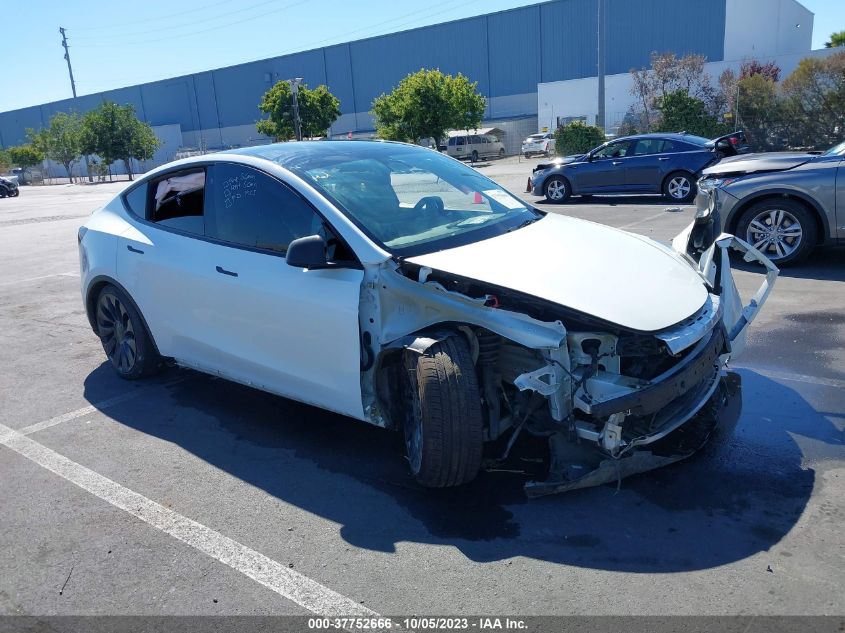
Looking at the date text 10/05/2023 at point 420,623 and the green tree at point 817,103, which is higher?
the green tree at point 817,103

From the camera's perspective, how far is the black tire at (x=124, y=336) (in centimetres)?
523

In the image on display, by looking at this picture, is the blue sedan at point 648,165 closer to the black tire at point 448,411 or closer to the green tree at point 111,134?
the black tire at point 448,411

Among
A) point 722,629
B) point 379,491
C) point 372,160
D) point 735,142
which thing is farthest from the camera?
point 735,142

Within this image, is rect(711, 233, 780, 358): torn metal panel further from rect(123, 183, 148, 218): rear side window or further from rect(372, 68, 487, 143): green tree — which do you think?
rect(372, 68, 487, 143): green tree

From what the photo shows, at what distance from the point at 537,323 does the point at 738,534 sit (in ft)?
4.29

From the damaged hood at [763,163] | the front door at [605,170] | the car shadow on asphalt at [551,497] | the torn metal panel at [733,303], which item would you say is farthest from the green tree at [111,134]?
the torn metal panel at [733,303]

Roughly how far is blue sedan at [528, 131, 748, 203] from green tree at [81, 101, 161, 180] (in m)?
58.2

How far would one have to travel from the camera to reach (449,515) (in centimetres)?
343

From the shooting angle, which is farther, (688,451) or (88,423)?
(88,423)

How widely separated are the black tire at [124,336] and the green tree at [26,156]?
82.4 metres

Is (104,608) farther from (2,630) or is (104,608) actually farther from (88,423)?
(88,423)

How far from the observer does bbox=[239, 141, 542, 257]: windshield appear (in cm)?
398

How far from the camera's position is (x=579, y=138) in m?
29.2

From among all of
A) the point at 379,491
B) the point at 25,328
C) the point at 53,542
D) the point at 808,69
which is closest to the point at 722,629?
the point at 379,491
